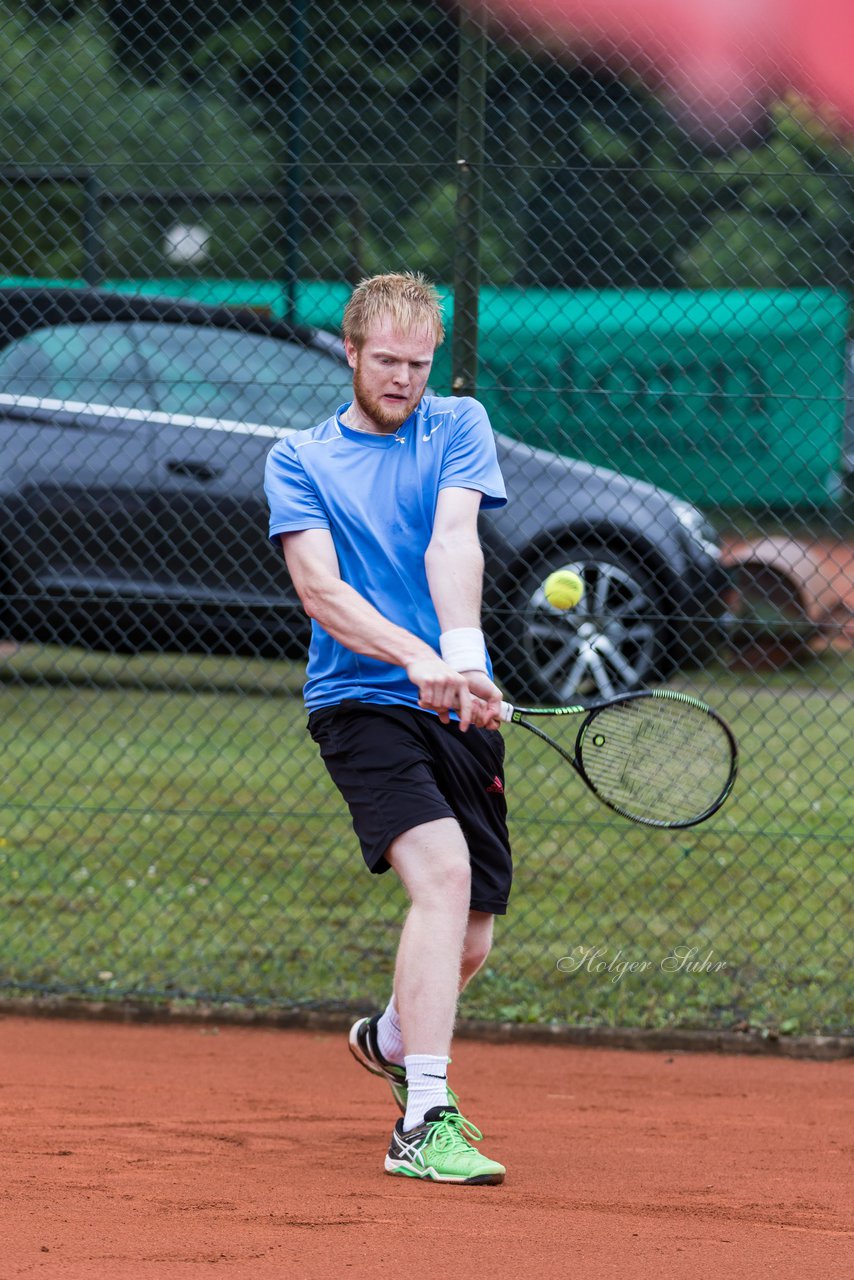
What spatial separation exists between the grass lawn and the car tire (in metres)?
0.20

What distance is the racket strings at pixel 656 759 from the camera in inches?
151

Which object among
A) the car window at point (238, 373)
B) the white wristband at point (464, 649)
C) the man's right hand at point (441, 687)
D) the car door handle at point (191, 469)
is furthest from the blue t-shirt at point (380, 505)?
the car door handle at point (191, 469)

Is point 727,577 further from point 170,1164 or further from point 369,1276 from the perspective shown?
point 369,1276

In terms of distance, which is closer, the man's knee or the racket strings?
the man's knee

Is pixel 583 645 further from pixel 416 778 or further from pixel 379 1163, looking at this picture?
pixel 379 1163

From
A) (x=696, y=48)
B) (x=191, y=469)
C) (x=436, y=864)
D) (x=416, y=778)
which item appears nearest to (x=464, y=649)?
(x=416, y=778)

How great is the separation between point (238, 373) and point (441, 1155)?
3.75 meters

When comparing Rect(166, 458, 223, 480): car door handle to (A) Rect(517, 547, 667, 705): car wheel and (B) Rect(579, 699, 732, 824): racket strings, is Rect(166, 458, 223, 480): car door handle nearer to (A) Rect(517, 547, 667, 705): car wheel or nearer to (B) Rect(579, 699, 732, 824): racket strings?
(A) Rect(517, 547, 667, 705): car wheel

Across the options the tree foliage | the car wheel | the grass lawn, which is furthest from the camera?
the tree foliage

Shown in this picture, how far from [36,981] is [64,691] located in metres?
2.80

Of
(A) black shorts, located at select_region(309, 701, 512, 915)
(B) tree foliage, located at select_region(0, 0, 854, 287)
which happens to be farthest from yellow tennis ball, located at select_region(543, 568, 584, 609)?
(B) tree foliage, located at select_region(0, 0, 854, 287)

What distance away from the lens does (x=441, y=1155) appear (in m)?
3.33

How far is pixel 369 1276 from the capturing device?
280cm

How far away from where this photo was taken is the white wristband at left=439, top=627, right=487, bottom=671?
3.40 meters
